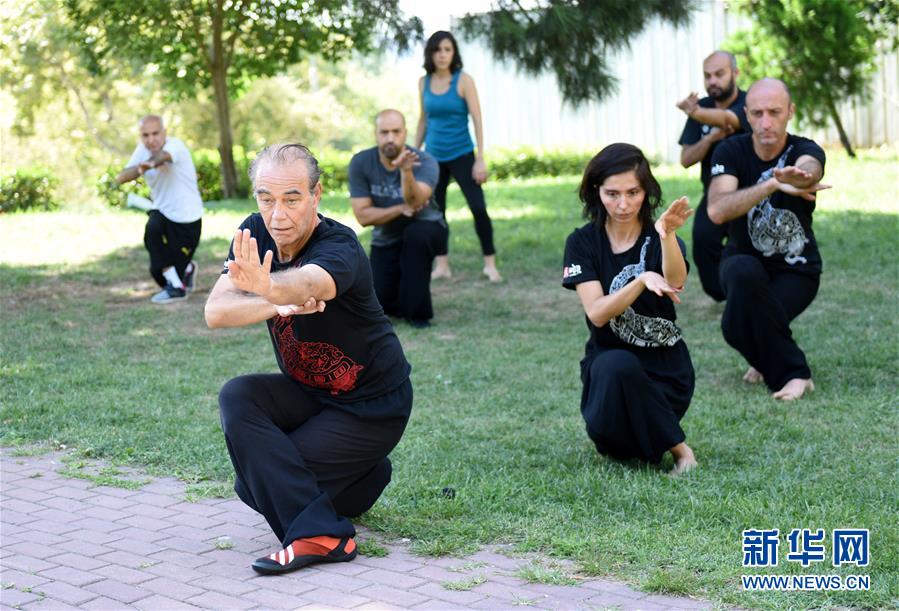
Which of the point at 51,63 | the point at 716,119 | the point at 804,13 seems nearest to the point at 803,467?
the point at 716,119

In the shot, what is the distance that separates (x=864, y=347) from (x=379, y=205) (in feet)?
11.5

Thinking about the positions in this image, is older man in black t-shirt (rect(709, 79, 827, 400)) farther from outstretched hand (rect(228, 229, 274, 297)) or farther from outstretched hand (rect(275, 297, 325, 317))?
outstretched hand (rect(228, 229, 274, 297))

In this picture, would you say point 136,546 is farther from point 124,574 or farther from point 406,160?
point 406,160

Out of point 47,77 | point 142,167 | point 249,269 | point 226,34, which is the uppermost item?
point 47,77

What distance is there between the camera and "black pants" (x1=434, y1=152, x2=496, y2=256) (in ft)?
32.9

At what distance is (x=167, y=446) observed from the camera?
555cm

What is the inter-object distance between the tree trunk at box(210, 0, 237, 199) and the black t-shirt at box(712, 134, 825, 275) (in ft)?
30.5

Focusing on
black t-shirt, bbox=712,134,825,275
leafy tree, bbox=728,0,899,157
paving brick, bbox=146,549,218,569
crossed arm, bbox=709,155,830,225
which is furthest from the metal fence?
paving brick, bbox=146,549,218,569

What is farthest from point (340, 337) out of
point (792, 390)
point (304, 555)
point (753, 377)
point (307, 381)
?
point (753, 377)

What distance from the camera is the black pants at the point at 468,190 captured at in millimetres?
10023

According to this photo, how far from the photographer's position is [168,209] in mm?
9820

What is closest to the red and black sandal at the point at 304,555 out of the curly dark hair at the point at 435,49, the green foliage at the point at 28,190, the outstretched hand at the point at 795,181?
the outstretched hand at the point at 795,181

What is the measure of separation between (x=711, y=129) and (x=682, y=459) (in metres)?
3.85

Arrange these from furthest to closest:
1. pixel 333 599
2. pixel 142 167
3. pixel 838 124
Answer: pixel 838 124
pixel 142 167
pixel 333 599
